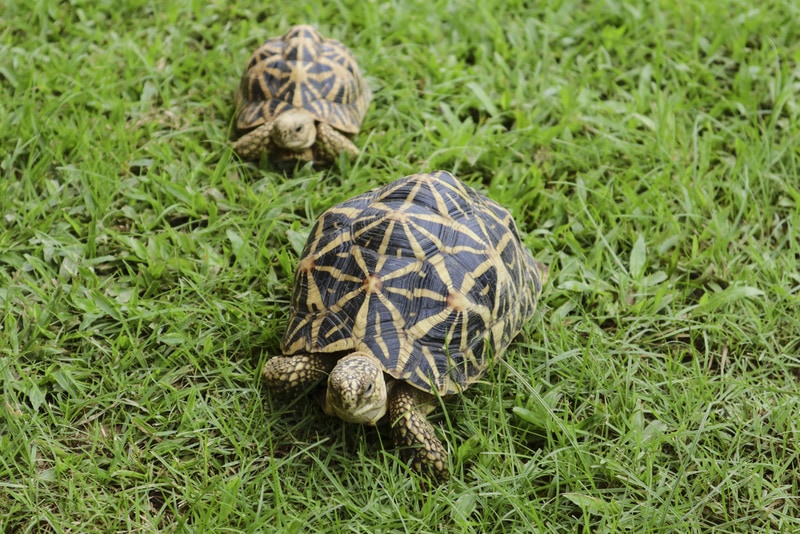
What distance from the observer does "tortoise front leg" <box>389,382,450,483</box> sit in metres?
2.76

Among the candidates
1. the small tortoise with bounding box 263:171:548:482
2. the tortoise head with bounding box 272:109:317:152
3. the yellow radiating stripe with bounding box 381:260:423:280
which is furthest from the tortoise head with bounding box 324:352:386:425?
the tortoise head with bounding box 272:109:317:152

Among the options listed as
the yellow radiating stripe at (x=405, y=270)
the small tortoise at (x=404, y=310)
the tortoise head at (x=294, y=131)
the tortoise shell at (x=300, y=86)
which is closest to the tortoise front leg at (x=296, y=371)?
the small tortoise at (x=404, y=310)

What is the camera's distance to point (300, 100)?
3967 mm

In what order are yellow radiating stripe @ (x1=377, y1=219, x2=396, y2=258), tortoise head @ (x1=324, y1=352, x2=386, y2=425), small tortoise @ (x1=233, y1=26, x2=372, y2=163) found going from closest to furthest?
tortoise head @ (x1=324, y1=352, x2=386, y2=425) → yellow radiating stripe @ (x1=377, y1=219, x2=396, y2=258) → small tortoise @ (x1=233, y1=26, x2=372, y2=163)

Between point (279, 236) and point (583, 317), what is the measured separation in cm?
138

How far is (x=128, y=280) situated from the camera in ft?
11.1

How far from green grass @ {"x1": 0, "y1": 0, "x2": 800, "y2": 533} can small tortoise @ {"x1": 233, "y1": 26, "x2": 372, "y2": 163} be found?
0.13m

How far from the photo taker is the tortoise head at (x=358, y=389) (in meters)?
2.59

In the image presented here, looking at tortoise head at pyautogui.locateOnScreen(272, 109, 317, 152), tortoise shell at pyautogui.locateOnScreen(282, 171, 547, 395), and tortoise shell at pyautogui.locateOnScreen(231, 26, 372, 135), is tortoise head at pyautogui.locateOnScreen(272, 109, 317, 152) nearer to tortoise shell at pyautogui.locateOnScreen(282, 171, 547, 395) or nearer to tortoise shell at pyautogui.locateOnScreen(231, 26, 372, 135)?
tortoise shell at pyautogui.locateOnScreen(231, 26, 372, 135)

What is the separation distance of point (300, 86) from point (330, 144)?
357 millimetres

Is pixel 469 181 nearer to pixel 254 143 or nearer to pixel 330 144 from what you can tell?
pixel 330 144

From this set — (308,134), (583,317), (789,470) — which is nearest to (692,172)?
(583,317)

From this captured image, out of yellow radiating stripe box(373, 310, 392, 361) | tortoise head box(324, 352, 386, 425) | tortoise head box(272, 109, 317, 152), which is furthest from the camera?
tortoise head box(272, 109, 317, 152)

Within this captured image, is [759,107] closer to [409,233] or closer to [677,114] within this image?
[677,114]
